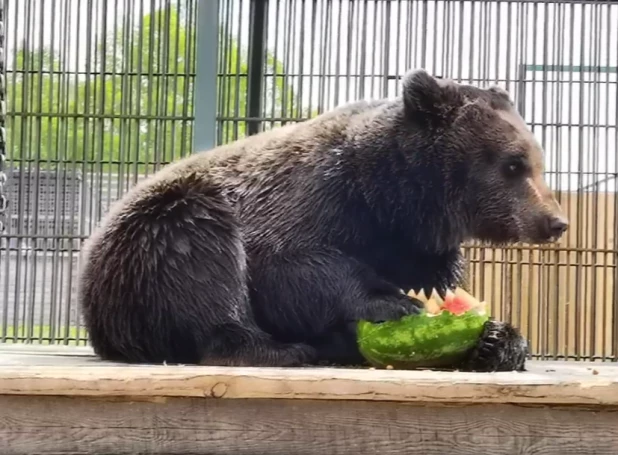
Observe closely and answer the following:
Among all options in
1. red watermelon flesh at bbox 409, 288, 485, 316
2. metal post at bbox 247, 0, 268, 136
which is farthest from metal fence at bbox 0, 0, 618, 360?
red watermelon flesh at bbox 409, 288, 485, 316

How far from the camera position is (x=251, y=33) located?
4.75 m

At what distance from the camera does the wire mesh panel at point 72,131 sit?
5.05 metres

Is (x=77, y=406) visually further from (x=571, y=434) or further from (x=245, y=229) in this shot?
(x=571, y=434)

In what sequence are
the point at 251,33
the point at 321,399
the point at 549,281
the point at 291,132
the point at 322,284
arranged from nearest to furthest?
the point at 321,399, the point at 322,284, the point at 291,132, the point at 251,33, the point at 549,281

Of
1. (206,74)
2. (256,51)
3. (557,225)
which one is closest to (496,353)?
(557,225)

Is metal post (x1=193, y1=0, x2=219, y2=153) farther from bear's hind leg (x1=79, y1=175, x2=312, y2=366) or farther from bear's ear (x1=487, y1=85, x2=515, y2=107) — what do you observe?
bear's ear (x1=487, y1=85, x2=515, y2=107)

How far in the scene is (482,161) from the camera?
2.24 metres

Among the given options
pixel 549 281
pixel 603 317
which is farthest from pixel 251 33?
pixel 603 317

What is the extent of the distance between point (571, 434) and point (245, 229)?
1.00 metres

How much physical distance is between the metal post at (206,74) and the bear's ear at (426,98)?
6.62 feet

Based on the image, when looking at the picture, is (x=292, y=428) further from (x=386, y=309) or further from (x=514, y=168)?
(x=514, y=168)

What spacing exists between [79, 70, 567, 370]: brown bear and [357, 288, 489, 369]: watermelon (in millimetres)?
37

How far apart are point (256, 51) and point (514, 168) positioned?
277cm

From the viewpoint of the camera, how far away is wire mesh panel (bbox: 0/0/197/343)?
5047 millimetres
